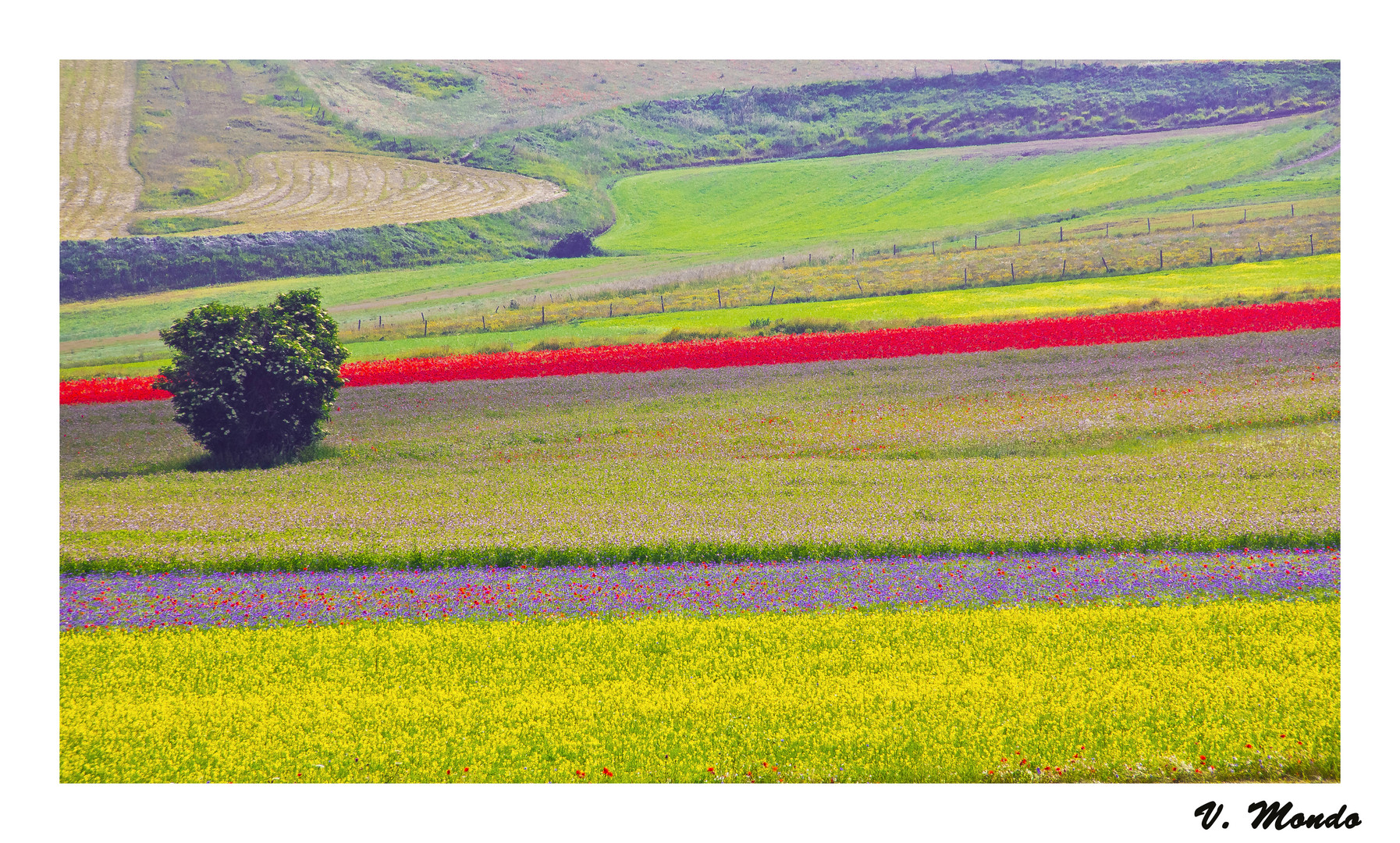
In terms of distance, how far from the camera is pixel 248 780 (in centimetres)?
544

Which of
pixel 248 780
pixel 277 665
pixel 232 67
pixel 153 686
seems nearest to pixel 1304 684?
pixel 248 780

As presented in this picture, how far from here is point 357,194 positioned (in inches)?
619

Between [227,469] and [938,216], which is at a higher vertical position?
[938,216]

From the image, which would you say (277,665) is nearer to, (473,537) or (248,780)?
(248,780)

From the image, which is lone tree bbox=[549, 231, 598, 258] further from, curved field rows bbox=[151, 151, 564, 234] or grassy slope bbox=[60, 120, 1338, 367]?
curved field rows bbox=[151, 151, 564, 234]

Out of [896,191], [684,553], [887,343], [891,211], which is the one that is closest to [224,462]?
[684,553]

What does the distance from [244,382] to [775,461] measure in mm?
7243

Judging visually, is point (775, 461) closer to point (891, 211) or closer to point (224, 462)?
point (224, 462)

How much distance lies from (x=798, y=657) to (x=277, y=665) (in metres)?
4.00

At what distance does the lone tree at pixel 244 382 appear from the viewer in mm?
11773

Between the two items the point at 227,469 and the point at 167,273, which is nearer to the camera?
the point at 227,469

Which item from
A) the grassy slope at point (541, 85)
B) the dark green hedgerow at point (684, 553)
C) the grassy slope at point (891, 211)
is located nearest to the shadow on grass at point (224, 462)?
the dark green hedgerow at point (684, 553)

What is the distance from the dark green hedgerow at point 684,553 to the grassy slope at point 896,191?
980 centimetres

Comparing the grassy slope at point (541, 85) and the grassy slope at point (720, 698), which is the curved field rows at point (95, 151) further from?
the grassy slope at point (720, 698)
